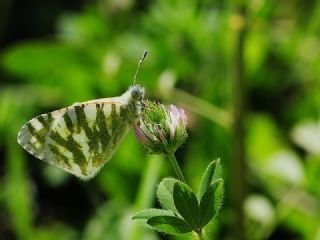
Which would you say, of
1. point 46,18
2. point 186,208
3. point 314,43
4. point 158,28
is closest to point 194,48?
point 158,28

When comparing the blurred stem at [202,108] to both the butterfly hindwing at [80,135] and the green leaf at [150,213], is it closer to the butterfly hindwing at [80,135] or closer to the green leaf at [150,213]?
the butterfly hindwing at [80,135]

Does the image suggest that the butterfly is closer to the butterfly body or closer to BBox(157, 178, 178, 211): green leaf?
the butterfly body

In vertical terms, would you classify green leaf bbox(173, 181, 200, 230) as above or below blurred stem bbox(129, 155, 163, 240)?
above

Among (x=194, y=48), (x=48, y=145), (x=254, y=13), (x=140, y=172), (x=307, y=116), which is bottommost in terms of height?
(x=140, y=172)

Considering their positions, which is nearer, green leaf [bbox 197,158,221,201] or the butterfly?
green leaf [bbox 197,158,221,201]

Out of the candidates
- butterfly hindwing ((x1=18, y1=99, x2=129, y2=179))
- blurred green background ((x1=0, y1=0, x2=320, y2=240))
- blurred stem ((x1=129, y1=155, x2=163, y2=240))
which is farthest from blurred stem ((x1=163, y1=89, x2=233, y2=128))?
butterfly hindwing ((x1=18, y1=99, x2=129, y2=179))

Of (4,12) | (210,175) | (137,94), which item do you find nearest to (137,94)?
(137,94)

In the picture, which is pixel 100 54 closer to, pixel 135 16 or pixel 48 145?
pixel 135 16
